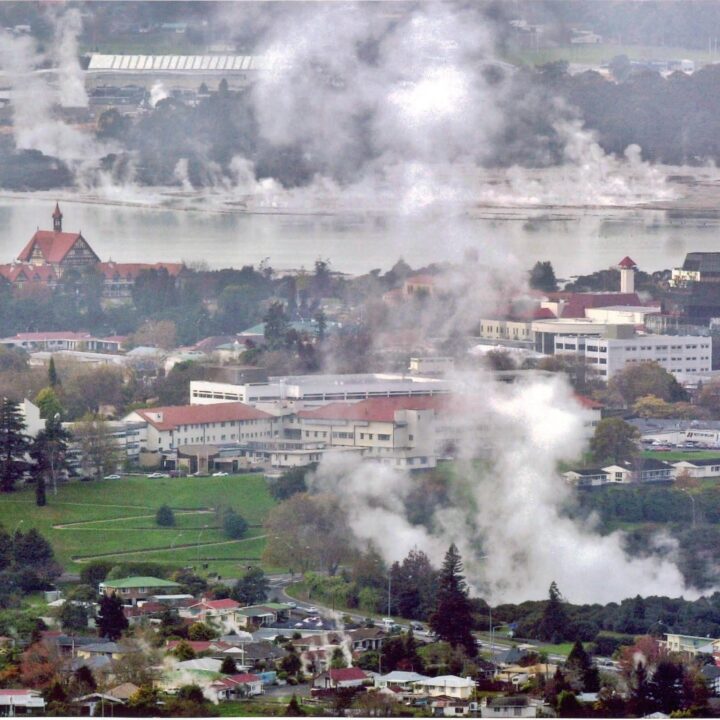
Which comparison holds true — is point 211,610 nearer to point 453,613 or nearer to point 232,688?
point 453,613

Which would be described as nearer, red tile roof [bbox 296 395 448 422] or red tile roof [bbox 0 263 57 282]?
red tile roof [bbox 296 395 448 422]

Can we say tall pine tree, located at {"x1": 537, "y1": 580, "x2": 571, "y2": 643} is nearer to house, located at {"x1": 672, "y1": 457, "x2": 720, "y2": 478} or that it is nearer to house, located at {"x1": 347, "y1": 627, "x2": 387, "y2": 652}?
house, located at {"x1": 347, "y1": 627, "x2": 387, "y2": 652}

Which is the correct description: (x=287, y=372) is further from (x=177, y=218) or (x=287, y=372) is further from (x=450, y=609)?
(x=450, y=609)

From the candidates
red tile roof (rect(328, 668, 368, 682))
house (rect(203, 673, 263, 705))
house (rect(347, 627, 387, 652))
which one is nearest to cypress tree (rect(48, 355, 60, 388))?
house (rect(347, 627, 387, 652))

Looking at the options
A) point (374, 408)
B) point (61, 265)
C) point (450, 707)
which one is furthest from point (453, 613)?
point (61, 265)

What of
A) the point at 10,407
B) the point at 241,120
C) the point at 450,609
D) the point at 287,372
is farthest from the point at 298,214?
the point at 450,609

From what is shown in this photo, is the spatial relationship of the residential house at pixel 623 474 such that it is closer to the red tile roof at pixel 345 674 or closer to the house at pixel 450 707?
the red tile roof at pixel 345 674

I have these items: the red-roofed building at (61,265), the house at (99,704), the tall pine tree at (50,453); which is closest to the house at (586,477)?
the tall pine tree at (50,453)
